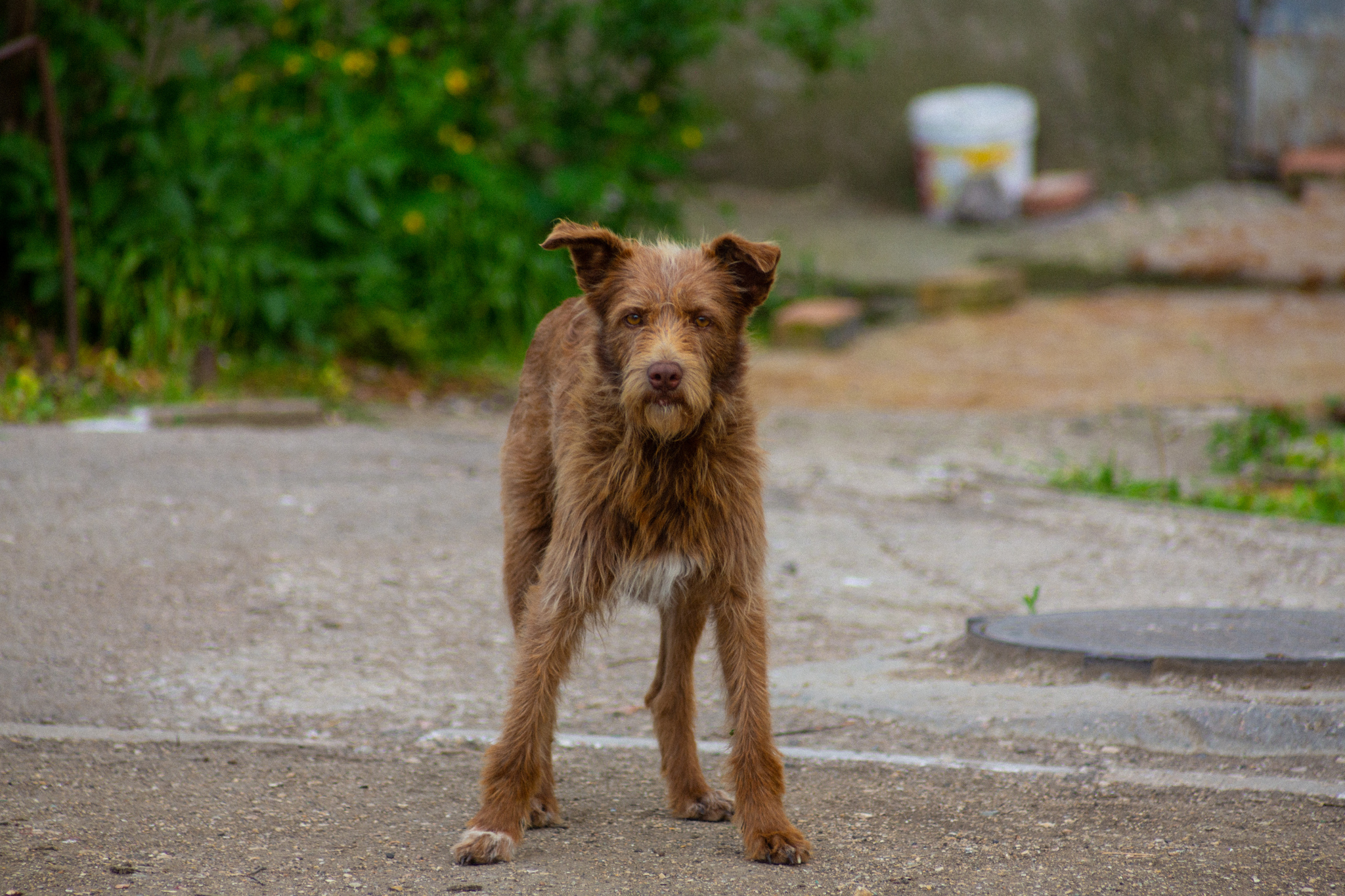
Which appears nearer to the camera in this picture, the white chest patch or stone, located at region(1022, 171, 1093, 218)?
the white chest patch

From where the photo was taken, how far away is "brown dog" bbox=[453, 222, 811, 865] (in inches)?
133

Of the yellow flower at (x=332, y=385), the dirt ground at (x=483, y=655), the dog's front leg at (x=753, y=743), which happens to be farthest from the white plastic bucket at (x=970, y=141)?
the dog's front leg at (x=753, y=743)

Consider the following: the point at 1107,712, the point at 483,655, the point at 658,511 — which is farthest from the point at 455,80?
the point at 1107,712

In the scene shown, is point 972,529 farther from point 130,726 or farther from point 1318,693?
point 130,726

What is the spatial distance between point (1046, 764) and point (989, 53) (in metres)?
11.0

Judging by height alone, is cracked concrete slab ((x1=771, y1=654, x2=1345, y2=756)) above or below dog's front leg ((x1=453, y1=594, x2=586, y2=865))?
below

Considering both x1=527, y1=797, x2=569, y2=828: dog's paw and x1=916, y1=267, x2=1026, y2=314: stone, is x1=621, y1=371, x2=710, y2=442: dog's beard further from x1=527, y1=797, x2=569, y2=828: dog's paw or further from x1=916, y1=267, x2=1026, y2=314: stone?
x1=916, y1=267, x2=1026, y2=314: stone

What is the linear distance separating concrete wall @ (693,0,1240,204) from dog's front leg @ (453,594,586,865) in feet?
34.2

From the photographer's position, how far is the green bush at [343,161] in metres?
8.30

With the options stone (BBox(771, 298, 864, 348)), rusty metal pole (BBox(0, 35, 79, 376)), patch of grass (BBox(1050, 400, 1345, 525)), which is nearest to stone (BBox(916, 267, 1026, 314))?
stone (BBox(771, 298, 864, 348))

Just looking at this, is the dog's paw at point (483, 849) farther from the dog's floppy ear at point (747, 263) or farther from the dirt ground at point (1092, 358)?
the dirt ground at point (1092, 358)

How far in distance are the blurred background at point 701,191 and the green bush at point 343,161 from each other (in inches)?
1.1

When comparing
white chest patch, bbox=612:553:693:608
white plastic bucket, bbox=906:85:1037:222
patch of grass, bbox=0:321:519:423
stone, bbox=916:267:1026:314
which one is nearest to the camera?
white chest patch, bbox=612:553:693:608

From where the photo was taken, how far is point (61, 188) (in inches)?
302
